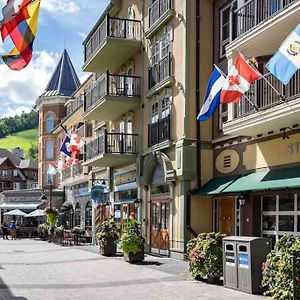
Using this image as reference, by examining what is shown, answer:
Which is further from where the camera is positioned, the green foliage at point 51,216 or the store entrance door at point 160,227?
the green foliage at point 51,216

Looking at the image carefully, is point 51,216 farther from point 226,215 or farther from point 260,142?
point 260,142

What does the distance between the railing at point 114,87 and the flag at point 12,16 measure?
Result: 13.2m

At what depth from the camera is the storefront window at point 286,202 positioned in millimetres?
16708

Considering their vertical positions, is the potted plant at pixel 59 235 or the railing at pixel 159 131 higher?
the railing at pixel 159 131

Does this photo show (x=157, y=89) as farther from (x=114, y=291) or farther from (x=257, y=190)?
(x=114, y=291)

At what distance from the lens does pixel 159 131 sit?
24.1 metres

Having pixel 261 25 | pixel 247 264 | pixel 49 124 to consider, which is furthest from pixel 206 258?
pixel 49 124

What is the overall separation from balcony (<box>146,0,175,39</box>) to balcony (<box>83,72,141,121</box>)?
282cm

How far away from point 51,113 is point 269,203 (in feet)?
150

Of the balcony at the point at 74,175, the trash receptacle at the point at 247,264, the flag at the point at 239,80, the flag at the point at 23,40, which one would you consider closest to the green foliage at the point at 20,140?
the balcony at the point at 74,175

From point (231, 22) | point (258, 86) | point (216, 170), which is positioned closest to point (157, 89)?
point (216, 170)

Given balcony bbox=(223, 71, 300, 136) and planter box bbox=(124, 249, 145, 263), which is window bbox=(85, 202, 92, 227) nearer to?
planter box bbox=(124, 249, 145, 263)

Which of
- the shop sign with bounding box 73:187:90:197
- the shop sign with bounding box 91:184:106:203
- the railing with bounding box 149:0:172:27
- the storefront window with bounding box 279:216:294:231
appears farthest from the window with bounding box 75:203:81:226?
the storefront window with bounding box 279:216:294:231

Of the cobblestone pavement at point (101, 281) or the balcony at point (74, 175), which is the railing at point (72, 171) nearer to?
the balcony at point (74, 175)
